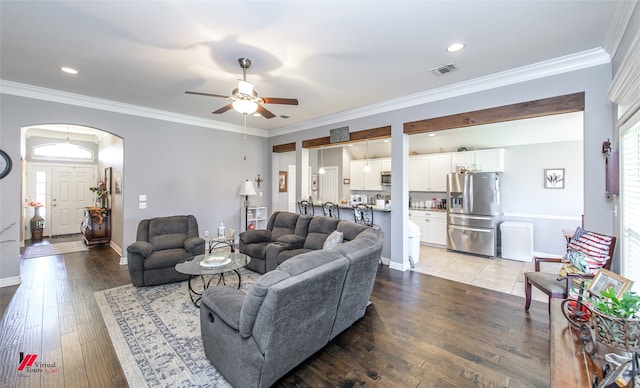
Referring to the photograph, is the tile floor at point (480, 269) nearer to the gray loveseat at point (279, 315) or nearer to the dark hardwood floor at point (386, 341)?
the dark hardwood floor at point (386, 341)

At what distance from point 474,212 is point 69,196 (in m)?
10.8

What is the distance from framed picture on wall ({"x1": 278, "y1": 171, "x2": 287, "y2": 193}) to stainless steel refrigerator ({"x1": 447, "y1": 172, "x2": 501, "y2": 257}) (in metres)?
4.27

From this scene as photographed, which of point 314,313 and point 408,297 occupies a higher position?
point 314,313

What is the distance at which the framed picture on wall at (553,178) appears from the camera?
548cm

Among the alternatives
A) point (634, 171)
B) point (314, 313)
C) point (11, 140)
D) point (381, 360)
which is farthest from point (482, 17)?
point (11, 140)

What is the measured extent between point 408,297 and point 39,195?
32.0 feet

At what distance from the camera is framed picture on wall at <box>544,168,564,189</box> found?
5.48 m

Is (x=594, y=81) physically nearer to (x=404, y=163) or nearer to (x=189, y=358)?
(x=404, y=163)

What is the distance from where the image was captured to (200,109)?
17.1ft

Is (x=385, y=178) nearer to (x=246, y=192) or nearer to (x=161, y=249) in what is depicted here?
(x=246, y=192)

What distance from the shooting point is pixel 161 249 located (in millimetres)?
4281

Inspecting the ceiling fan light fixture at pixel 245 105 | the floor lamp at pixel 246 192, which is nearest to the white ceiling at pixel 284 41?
the ceiling fan light fixture at pixel 245 105

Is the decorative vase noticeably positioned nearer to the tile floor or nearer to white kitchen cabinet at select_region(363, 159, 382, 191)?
white kitchen cabinet at select_region(363, 159, 382, 191)

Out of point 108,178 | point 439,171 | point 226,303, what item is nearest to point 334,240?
point 226,303
